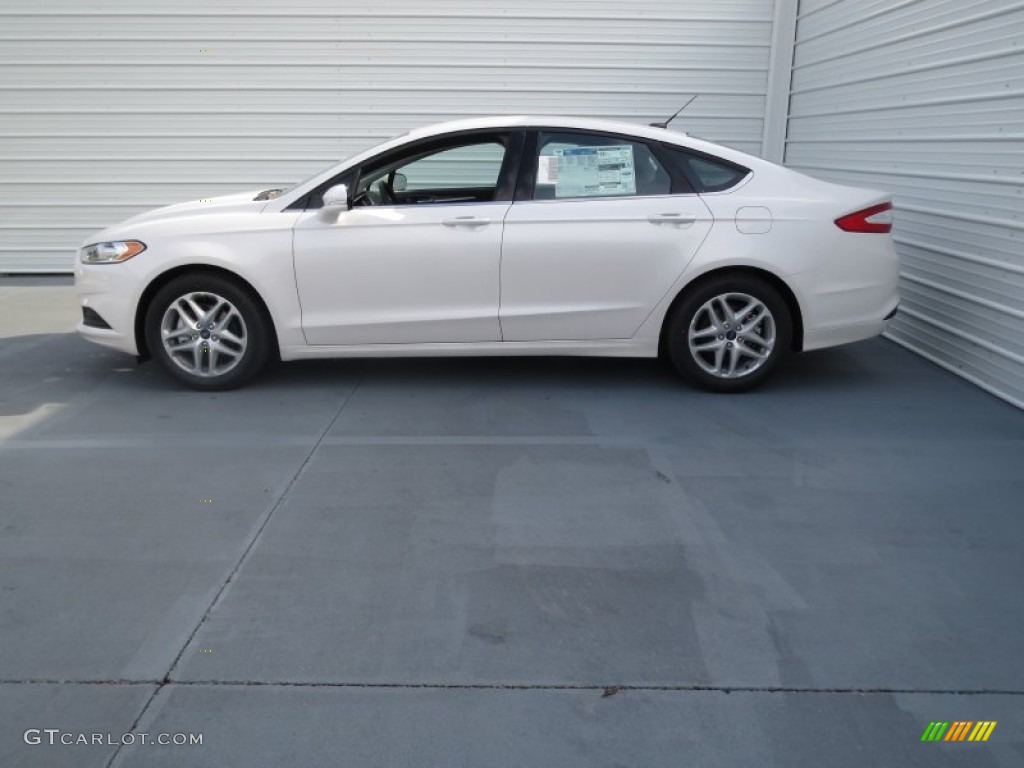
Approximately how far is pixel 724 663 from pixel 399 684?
1027mm

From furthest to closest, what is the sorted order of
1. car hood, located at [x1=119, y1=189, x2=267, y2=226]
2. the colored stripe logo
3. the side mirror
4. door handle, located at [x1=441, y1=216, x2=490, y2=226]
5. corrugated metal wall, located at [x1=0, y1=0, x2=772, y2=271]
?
corrugated metal wall, located at [x1=0, y1=0, x2=772, y2=271] → car hood, located at [x1=119, y1=189, x2=267, y2=226] → door handle, located at [x1=441, y1=216, x2=490, y2=226] → the side mirror → the colored stripe logo

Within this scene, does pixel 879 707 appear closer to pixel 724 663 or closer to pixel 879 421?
pixel 724 663

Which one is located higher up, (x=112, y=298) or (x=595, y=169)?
(x=595, y=169)

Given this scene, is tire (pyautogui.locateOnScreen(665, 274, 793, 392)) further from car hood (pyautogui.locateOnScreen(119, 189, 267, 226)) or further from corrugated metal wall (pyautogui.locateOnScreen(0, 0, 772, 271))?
corrugated metal wall (pyautogui.locateOnScreen(0, 0, 772, 271))

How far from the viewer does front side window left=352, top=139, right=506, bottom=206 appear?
5945mm

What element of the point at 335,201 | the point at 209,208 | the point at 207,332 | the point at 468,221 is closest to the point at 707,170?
the point at 468,221

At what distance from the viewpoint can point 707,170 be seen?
593cm

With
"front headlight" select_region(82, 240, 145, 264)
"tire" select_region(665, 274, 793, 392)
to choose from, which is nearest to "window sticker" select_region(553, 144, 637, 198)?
"tire" select_region(665, 274, 793, 392)

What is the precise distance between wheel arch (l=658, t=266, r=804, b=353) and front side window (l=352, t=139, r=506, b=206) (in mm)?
1276

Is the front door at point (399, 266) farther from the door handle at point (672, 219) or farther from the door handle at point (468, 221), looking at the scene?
the door handle at point (672, 219)

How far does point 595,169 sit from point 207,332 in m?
2.54

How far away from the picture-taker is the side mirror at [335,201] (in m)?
5.67

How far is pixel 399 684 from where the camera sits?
304 centimetres

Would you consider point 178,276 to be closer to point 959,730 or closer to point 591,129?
point 591,129
